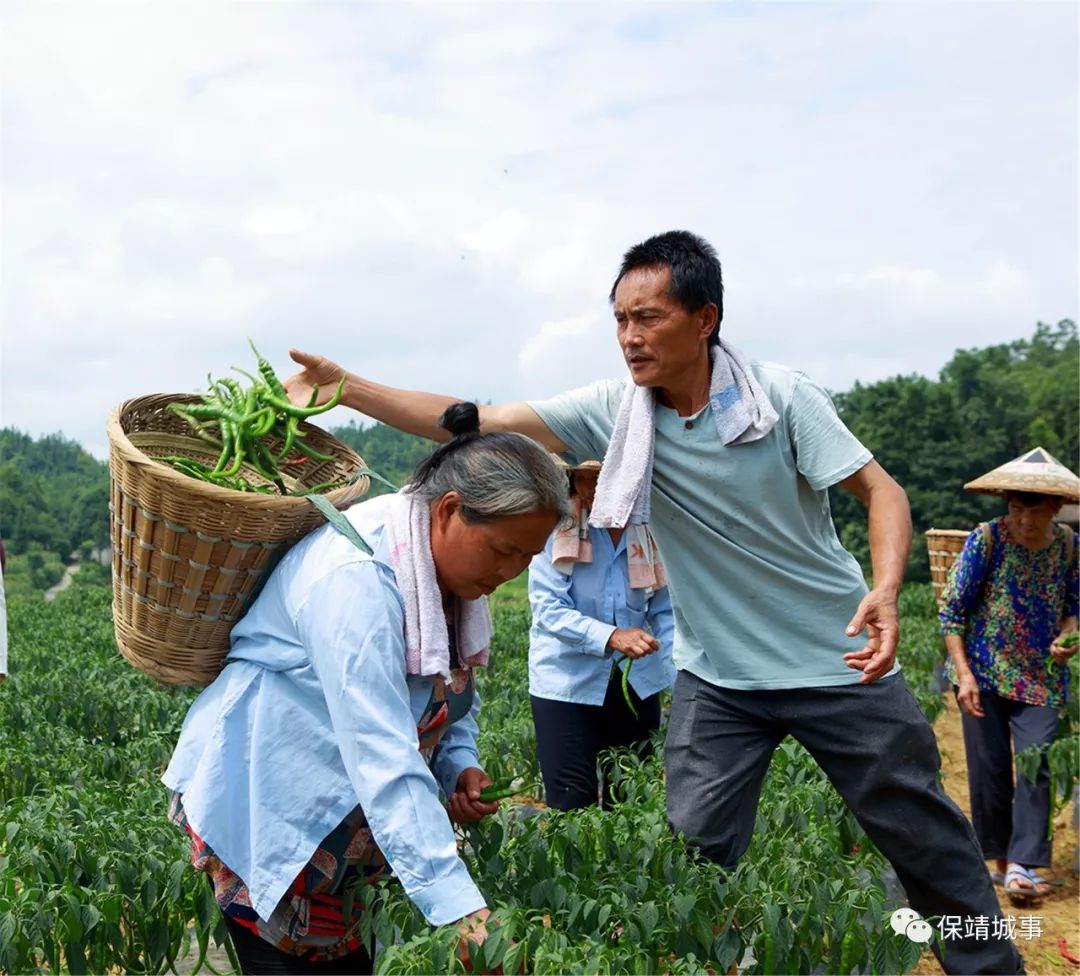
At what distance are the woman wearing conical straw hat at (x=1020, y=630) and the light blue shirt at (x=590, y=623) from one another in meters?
1.41

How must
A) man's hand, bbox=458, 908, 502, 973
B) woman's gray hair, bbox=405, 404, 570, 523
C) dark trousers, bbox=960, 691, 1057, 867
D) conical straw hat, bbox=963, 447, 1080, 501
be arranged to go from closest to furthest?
1. man's hand, bbox=458, 908, 502, 973
2. woman's gray hair, bbox=405, 404, 570, 523
3. conical straw hat, bbox=963, 447, 1080, 501
4. dark trousers, bbox=960, 691, 1057, 867

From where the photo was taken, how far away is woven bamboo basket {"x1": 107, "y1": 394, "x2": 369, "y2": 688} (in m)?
2.37

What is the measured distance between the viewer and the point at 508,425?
11.2 ft

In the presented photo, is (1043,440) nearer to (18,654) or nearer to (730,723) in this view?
(18,654)

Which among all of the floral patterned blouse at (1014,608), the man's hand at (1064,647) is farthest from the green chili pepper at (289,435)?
the man's hand at (1064,647)

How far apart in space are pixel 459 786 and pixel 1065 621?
3346mm

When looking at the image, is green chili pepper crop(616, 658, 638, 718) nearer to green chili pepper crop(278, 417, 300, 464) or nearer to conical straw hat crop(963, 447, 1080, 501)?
conical straw hat crop(963, 447, 1080, 501)

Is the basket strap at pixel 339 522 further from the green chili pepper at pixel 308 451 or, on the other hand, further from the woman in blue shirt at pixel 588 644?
the woman in blue shirt at pixel 588 644

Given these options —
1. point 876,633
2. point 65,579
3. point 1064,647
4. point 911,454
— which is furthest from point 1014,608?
point 65,579

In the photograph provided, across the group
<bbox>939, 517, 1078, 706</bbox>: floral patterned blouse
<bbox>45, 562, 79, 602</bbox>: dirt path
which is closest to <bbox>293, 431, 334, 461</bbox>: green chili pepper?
<bbox>939, 517, 1078, 706</bbox>: floral patterned blouse

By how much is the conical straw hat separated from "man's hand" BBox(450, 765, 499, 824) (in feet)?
9.24

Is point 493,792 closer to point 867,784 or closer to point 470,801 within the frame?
point 470,801

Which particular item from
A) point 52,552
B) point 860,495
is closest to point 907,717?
point 860,495

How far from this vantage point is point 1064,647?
515 cm
